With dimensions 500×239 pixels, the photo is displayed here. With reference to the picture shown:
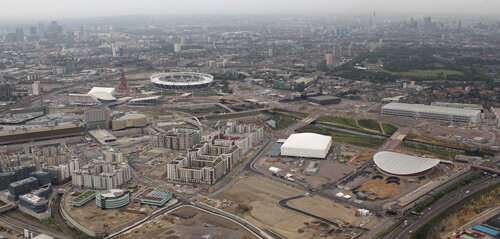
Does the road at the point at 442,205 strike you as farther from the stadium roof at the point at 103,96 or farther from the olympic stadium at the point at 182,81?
the olympic stadium at the point at 182,81

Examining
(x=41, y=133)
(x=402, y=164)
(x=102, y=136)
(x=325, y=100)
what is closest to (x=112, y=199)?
(x=102, y=136)

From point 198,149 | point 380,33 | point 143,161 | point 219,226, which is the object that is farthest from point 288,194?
point 380,33

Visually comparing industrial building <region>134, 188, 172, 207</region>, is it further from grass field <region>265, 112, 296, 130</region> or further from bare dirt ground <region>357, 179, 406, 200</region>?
grass field <region>265, 112, 296, 130</region>

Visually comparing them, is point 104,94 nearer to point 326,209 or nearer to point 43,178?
point 43,178

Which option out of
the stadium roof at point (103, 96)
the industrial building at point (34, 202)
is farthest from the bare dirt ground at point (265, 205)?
the stadium roof at point (103, 96)

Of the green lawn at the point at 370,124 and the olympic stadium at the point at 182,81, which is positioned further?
the olympic stadium at the point at 182,81

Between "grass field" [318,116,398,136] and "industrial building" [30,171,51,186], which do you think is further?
"grass field" [318,116,398,136]

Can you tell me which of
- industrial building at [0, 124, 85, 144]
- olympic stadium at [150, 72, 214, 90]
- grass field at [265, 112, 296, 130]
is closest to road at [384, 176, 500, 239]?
grass field at [265, 112, 296, 130]

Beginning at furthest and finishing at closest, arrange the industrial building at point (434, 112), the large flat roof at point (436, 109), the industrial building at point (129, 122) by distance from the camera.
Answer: the large flat roof at point (436, 109) → the industrial building at point (434, 112) → the industrial building at point (129, 122)
